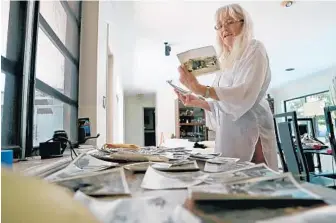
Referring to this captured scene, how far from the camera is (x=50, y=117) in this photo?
1.70 m

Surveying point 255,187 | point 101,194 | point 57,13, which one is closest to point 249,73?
point 255,187

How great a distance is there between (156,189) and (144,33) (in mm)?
3453

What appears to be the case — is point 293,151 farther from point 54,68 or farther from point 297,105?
point 297,105

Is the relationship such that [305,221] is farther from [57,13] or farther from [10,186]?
[57,13]

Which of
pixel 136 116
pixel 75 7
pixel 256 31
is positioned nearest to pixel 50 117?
pixel 75 7

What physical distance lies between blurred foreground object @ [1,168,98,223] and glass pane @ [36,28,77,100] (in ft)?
3.83

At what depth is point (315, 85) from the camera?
6094mm

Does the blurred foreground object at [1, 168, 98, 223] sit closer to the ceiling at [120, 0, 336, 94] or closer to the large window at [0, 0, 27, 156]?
the large window at [0, 0, 27, 156]

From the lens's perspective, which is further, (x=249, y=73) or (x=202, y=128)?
(x=202, y=128)

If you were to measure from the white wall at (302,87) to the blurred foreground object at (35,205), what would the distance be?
6466mm

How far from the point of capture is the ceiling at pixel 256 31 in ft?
9.66

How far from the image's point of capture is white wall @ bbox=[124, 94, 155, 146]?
8.45 m

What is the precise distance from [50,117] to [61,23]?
2.44 ft

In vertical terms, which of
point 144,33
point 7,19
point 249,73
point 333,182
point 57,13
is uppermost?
point 144,33
